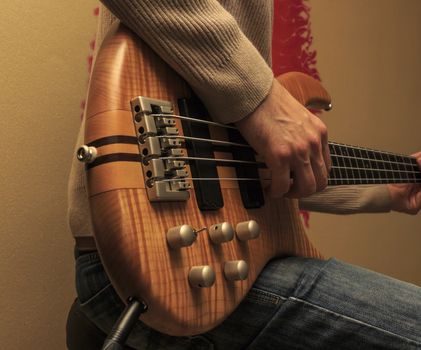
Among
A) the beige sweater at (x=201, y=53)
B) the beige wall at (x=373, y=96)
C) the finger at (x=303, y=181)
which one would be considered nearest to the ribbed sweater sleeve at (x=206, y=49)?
the beige sweater at (x=201, y=53)

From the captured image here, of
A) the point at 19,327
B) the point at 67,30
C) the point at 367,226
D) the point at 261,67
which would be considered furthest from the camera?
the point at 367,226

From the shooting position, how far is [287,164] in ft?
2.02

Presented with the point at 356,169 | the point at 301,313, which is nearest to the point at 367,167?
the point at 356,169

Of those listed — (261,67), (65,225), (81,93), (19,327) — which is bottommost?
(19,327)

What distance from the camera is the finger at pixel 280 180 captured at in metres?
0.62

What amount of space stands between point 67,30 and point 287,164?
1.79ft

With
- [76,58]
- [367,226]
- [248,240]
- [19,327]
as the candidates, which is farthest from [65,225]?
[367,226]

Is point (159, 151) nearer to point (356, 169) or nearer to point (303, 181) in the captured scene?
point (303, 181)

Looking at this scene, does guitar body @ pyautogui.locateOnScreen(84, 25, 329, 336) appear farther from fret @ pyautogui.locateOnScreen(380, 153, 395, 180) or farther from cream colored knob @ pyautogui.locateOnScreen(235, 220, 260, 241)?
fret @ pyautogui.locateOnScreen(380, 153, 395, 180)

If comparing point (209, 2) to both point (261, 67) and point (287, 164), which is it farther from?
point (287, 164)

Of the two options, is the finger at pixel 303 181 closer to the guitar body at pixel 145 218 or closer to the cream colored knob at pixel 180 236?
the guitar body at pixel 145 218

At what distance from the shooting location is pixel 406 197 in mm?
1202

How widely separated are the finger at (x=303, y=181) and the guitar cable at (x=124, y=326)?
27 cm

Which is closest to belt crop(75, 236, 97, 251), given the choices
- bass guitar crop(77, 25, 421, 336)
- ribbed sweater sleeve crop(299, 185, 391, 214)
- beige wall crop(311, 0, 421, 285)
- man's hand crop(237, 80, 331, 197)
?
bass guitar crop(77, 25, 421, 336)
